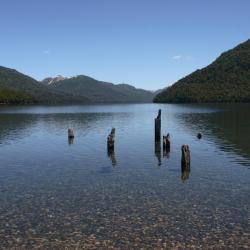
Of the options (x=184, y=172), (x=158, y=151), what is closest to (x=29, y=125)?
(x=158, y=151)

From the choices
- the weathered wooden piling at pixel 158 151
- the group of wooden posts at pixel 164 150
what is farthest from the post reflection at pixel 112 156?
the weathered wooden piling at pixel 158 151

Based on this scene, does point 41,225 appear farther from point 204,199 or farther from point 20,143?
point 20,143

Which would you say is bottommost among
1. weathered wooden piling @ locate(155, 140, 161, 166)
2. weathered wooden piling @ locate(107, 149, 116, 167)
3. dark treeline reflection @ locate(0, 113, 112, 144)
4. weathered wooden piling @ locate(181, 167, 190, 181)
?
dark treeline reflection @ locate(0, 113, 112, 144)

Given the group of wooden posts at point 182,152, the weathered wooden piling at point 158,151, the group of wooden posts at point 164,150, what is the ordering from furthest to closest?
the weathered wooden piling at point 158,151 < the group of wooden posts at point 164,150 < the group of wooden posts at point 182,152

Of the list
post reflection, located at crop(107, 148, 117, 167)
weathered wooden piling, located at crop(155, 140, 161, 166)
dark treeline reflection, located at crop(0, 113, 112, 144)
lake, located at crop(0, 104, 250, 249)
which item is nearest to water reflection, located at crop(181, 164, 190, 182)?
lake, located at crop(0, 104, 250, 249)

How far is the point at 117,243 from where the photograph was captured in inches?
786

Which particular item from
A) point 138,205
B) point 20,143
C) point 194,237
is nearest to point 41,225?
point 138,205

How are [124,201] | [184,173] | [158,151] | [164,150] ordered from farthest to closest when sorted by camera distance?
[158,151]
[164,150]
[184,173]
[124,201]

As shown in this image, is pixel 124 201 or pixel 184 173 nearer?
pixel 124 201

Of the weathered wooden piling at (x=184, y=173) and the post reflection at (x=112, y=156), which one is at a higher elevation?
the weathered wooden piling at (x=184, y=173)

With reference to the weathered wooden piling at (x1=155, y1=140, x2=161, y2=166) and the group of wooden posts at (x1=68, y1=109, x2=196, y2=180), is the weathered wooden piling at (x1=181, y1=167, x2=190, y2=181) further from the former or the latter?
the weathered wooden piling at (x1=155, y1=140, x2=161, y2=166)

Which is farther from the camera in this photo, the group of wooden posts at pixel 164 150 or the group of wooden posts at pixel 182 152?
the group of wooden posts at pixel 164 150

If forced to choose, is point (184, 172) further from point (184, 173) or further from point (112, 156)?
point (112, 156)

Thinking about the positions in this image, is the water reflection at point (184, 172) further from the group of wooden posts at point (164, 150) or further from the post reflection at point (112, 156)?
the post reflection at point (112, 156)
